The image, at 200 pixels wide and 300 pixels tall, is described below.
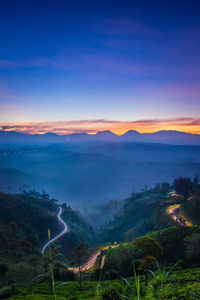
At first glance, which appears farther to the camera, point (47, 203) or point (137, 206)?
point (47, 203)

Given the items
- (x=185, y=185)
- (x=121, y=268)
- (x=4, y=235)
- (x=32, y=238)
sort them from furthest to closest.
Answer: (x=185, y=185) < (x=32, y=238) < (x=4, y=235) < (x=121, y=268)

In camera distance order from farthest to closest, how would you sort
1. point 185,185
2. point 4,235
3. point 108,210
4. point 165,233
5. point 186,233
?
point 108,210 → point 185,185 → point 4,235 → point 165,233 → point 186,233

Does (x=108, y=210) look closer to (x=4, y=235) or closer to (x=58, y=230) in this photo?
(x=58, y=230)

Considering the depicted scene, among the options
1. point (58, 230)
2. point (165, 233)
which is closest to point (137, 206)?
point (58, 230)

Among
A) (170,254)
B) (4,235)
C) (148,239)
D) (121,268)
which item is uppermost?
(148,239)

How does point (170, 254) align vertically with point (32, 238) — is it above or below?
above

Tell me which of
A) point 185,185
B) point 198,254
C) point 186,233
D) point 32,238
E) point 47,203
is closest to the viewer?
point 198,254

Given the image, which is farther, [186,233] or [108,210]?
[108,210]

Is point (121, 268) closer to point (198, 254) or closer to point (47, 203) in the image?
point (198, 254)

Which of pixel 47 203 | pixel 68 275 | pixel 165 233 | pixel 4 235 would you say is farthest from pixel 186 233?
pixel 47 203
